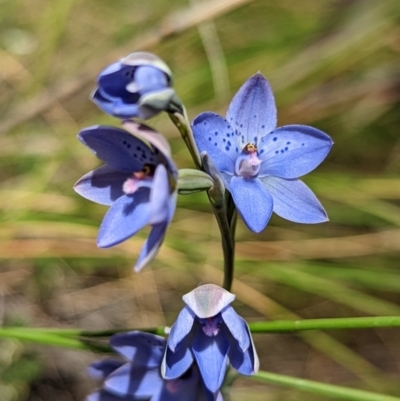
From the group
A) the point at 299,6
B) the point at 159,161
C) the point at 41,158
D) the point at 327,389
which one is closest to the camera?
the point at 159,161

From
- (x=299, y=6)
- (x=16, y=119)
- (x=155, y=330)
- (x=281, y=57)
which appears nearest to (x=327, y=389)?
(x=155, y=330)

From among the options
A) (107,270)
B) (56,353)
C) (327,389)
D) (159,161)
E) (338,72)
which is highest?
(159,161)

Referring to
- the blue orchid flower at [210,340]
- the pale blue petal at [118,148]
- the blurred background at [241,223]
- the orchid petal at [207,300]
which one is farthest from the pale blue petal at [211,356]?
the blurred background at [241,223]

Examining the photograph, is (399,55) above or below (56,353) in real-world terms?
above

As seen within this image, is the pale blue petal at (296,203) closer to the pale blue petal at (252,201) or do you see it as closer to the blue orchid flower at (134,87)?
the pale blue petal at (252,201)

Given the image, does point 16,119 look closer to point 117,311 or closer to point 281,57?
point 117,311

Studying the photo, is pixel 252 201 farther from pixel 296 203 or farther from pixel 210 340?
pixel 210 340

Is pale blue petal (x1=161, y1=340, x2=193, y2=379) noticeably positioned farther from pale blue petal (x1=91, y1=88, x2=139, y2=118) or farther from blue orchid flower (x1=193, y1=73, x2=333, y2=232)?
pale blue petal (x1=91, y1=88, x2=139, y2=118)
